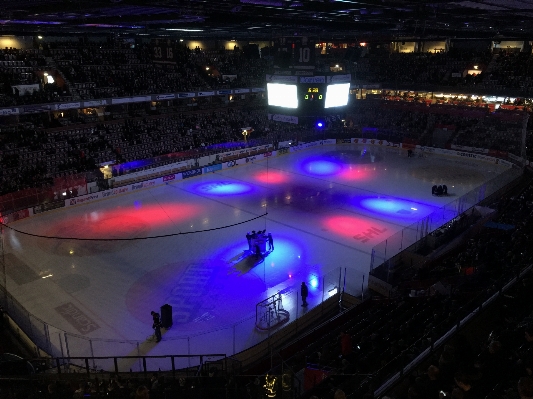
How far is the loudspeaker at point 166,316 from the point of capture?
46.3 feet

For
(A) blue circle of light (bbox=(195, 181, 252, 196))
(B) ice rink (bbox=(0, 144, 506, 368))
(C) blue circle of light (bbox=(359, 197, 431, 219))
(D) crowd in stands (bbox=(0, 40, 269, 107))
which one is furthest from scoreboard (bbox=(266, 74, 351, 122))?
(D) crowd in stands (bbox=(0, 40, 269, 107))

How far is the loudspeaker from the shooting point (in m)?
14.1

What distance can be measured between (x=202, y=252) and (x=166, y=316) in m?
6.08

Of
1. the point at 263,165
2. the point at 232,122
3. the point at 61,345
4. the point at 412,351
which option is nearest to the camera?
the point at 412,351

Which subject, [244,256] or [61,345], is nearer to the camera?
[61,345]

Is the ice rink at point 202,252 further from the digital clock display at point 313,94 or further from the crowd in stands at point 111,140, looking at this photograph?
the digital clock display at point 313,94

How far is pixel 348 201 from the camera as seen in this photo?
27.2 metres

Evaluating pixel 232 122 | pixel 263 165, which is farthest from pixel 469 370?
pixel 232 122

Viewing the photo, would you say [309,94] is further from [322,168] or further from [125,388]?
[125,388]

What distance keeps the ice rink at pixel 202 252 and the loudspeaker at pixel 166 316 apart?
1.37ft

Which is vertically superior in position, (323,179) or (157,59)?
(157,59)

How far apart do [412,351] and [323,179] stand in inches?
961

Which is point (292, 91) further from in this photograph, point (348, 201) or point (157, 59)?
point (348, 201)

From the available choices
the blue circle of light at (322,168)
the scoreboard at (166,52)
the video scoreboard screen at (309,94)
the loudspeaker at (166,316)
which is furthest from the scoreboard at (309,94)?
the blue circle of light at (322,168)
